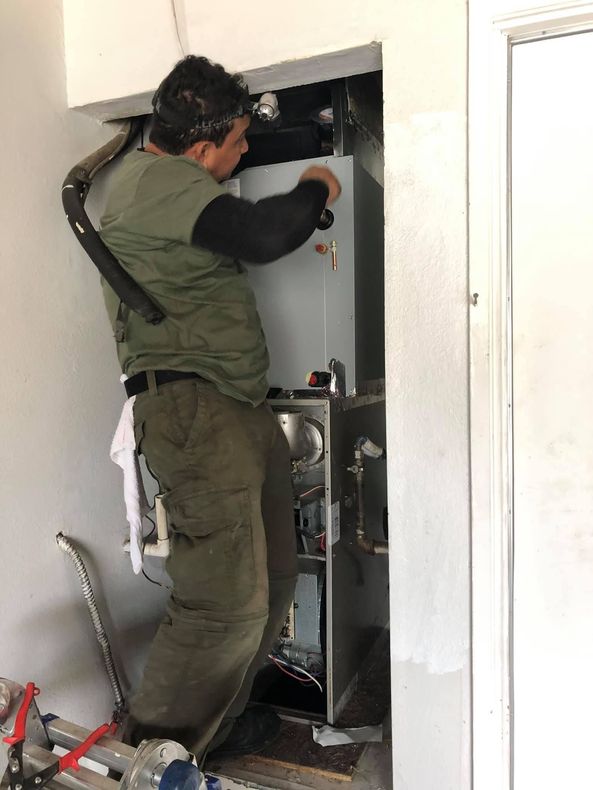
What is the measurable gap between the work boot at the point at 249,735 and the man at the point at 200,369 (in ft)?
1.00

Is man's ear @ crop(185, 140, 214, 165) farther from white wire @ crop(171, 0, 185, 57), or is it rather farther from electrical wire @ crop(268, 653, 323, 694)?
electrical wire @ crop(268, 653, 323, 694)

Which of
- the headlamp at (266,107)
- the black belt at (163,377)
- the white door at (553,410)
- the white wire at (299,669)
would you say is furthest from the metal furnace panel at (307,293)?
the white wire at (299,669)

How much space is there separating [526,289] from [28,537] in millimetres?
1164

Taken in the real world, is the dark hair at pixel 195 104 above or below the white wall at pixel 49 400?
above

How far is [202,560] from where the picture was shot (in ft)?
4.06

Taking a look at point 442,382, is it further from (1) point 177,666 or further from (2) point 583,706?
(1) point 177,666

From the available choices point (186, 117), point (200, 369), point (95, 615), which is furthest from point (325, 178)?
point (95, 615)

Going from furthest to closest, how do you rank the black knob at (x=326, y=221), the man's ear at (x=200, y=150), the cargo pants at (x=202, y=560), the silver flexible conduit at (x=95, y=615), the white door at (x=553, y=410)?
the black knob at (x=326, y=221), the silver flexible conduit at (x=95, y=615), the man's ear at (x=200, y=150), the cargo pants at (x=202, y=560), the white door at (x=553, y=410)

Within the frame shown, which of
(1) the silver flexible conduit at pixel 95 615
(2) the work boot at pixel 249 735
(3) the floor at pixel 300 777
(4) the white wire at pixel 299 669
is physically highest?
(1) the silver flexible conduit at pixel 95 615

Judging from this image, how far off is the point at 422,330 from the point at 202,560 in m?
0.64

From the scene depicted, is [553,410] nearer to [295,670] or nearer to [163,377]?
[163,377]

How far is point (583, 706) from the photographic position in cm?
115

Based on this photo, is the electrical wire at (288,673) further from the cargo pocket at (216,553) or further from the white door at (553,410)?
the white door at (553,410)

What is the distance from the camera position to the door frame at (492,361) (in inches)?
43.8
